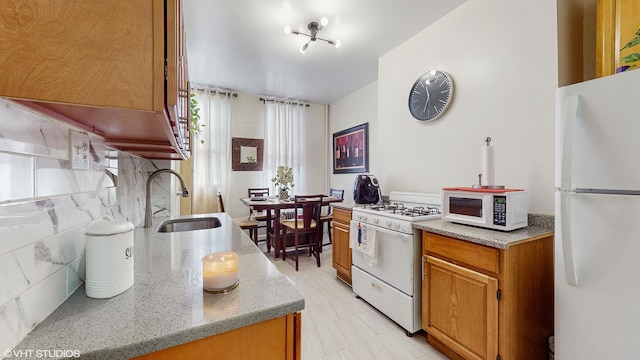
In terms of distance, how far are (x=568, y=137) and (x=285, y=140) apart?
4.08m

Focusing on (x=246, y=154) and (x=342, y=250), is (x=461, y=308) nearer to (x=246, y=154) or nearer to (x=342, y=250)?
(x=342, y=250)

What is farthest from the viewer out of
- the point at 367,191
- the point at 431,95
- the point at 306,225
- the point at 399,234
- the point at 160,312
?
the point at 306,225

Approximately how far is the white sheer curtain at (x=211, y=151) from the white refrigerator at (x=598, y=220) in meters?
4.19

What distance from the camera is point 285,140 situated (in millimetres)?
4699

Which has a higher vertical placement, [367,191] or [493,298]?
[367,191]

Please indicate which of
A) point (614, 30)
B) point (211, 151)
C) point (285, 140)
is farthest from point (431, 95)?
point (211, 151)

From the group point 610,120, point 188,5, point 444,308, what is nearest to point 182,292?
point 444,308

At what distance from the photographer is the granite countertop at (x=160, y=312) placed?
0.48 metres

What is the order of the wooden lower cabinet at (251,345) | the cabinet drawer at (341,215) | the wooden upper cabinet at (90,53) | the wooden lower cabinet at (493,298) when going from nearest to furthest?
the wooden upper cabinet at (90,53)
the wooden lower cabinet at (251,345)
the wooden lower cabinet at (493,298)
the cabinet drawer at (341,215)

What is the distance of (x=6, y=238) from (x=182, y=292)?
375 millimetres

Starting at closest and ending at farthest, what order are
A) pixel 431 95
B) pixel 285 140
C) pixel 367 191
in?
pixel 431 95 → pixel 367 191 → pixel 285 140

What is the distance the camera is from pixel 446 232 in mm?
1505

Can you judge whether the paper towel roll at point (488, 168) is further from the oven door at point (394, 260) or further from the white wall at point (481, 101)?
the oven door at point (394, 260)

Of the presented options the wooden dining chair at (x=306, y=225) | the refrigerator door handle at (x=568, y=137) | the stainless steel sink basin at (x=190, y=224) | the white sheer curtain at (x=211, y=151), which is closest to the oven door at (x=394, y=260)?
the refrigerator door handle at (x=568, y=137)
